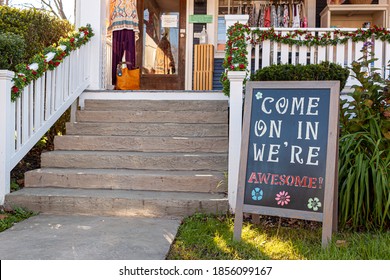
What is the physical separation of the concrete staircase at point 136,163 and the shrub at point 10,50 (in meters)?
1.01

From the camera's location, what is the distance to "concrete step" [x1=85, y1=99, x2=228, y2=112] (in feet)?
18.3

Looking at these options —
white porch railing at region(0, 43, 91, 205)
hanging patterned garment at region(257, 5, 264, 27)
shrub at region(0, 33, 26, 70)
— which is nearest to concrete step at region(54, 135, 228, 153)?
white porch railing at region(0, 43, 91, 205)

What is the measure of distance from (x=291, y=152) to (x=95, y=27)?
4.07 meters

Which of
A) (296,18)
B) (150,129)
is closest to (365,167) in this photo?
(150,129)

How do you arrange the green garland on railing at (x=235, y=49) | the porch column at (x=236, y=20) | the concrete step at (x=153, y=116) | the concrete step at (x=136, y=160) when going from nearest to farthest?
the concrete step at (x=136, y=160)
the green garland on railing at (x=235, y=49)
the concrete step at (x=153, y=116)
the porch column at (x=236, y=20)

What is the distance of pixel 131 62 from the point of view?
657cm

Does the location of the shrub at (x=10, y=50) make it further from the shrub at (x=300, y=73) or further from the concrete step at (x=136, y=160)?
the shrub at (x=300, y=73)

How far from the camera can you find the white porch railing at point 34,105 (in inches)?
159

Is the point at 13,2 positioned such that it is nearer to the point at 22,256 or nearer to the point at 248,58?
the point at 248,58

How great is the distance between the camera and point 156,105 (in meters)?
5.64

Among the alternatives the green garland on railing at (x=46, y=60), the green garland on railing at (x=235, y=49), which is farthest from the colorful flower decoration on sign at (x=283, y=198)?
the green garland on railing at (x=46, y=60)
